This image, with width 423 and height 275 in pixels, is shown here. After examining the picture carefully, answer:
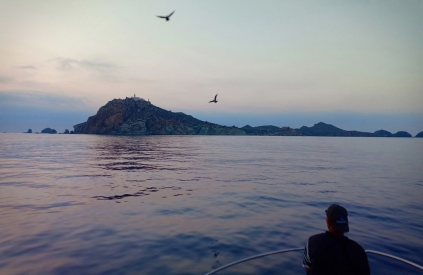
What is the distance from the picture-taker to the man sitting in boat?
5121 mm

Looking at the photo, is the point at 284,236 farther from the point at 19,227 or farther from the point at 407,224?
the point at 19,227

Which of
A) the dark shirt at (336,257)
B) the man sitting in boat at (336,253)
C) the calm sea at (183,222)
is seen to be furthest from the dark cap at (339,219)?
the calm sea at (183,222)

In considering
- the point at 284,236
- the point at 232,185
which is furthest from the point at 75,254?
the point at 232,185

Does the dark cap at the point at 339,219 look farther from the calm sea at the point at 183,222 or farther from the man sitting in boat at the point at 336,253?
the calm sea at the point at 183,222

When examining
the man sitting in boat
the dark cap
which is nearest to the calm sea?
the man sitting in boat

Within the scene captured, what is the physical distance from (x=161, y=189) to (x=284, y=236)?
41.5 feet

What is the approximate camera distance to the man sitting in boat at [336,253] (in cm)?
512

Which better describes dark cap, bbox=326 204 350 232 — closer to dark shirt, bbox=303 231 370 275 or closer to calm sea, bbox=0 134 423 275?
dark shirt, bbox=303 231 370 275

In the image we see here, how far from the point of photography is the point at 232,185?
25781 mm

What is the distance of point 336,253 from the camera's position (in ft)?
17.0

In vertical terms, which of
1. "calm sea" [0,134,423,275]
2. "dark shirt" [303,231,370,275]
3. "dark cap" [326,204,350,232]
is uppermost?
"dark cap" [326,204,350,232]

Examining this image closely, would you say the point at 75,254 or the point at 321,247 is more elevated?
the point at 321,247

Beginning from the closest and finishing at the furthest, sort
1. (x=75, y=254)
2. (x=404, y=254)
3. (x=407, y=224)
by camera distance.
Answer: (x=75, y=254) < (x=404, y=254) < (x=407, y=224)

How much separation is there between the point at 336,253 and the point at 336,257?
66 mm
